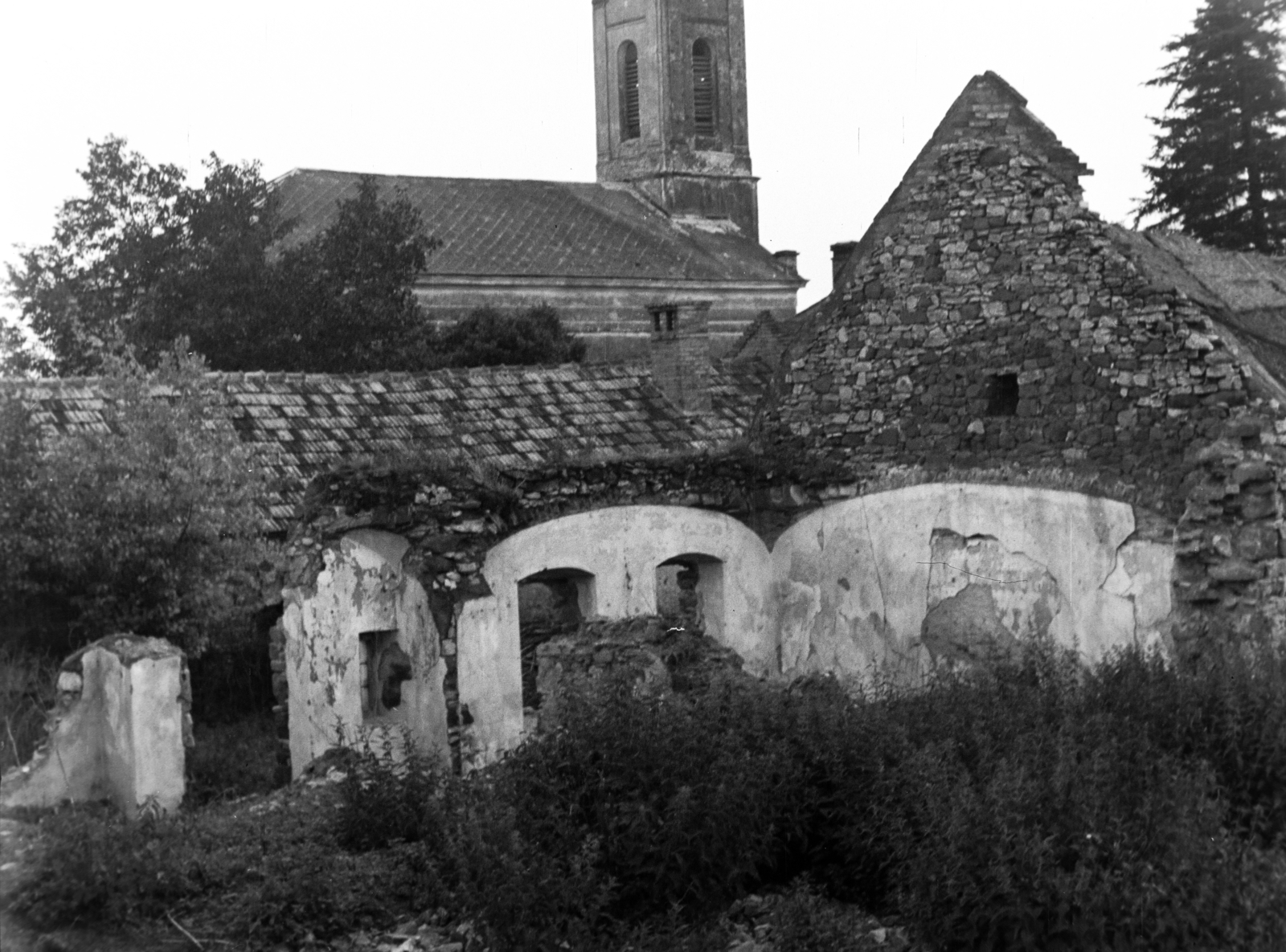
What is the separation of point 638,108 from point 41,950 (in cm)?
5078

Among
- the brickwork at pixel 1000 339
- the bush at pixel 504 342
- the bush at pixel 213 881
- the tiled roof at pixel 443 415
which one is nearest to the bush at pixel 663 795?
the bush at pixel 213 881

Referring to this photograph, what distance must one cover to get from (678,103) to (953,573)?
1768 inches

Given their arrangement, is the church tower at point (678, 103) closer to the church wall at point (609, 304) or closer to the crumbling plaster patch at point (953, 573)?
the church wall at point (609, 304)

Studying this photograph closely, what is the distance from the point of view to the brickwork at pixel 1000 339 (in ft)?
34.3

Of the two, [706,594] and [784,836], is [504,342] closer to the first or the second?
[706,594]

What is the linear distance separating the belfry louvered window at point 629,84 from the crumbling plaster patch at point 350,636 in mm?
46015

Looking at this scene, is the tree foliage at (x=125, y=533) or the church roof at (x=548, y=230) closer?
the tree foliage at (x=125, y=533)

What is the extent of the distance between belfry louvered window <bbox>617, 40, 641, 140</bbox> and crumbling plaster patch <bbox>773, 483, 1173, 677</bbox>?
4484 centimetres

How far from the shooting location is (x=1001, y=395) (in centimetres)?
1135

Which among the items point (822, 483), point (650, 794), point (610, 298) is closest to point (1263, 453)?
point (822, 483)

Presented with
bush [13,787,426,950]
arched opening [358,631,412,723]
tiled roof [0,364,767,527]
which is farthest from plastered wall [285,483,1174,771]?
tiled roof [0,364,767,527]

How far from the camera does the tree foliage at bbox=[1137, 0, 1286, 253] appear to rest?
29.6 metres

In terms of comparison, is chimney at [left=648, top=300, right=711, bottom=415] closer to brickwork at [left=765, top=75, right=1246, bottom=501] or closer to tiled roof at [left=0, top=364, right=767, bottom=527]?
tiled roof at [left=0, top=364, right=767, bottom=527]

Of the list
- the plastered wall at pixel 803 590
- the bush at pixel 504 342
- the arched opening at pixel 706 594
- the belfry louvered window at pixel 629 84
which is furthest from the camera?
the belfry louvered window at pixel 629 84
